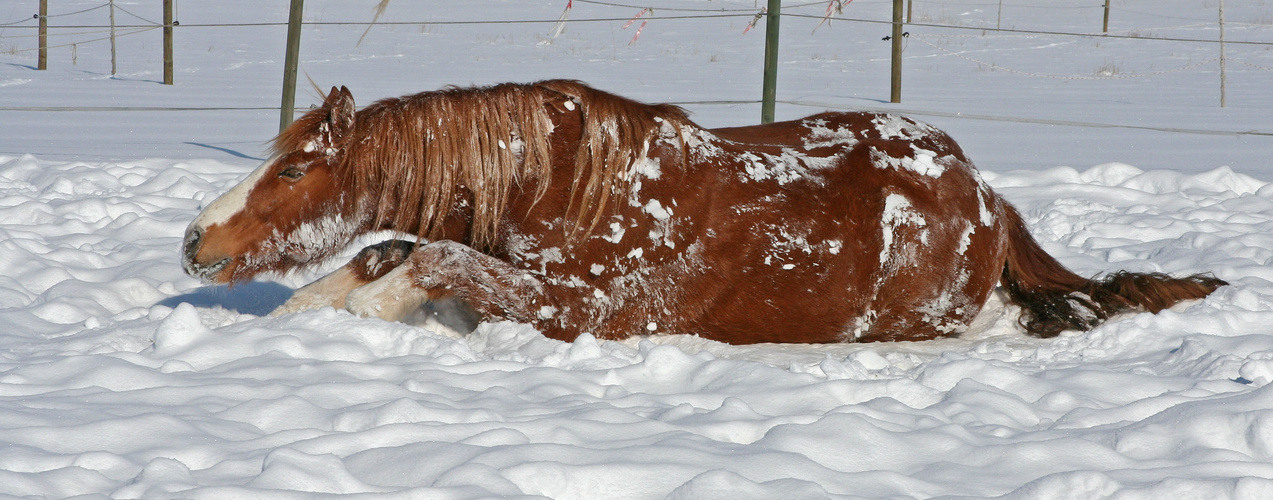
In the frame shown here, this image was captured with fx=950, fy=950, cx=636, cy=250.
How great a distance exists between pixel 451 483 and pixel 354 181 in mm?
1438

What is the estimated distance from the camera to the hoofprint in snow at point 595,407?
5.54 ft

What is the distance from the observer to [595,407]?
2.12 meters

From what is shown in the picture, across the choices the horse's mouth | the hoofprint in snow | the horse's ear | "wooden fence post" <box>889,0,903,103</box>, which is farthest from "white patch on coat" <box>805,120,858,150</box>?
"wooden fence post" <box>889,0,903,103</box>

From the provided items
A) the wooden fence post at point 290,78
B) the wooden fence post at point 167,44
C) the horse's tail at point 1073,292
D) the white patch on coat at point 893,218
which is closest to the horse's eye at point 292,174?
the white patch on coat at point 893,218

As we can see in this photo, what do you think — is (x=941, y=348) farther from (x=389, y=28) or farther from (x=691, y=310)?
(x=389, y=28)

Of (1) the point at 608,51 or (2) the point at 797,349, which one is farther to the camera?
(1) the point at 608,51

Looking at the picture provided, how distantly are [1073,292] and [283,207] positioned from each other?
2.56m

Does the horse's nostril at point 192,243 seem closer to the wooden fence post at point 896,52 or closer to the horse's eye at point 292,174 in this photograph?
the horse's eye at point 292,174

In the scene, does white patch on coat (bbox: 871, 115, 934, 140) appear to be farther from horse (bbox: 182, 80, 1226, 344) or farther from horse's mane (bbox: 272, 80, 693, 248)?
horse's mane (bbox: 272, 80, 693, 248)

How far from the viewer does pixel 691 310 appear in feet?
9.57

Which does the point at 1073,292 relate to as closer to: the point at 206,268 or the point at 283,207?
the point at 283,207

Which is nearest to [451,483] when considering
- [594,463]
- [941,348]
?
[594,463]

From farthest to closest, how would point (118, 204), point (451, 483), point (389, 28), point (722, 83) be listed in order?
point (389, 28) → point (722, 83) → point (118, 204) → point (451, 483)

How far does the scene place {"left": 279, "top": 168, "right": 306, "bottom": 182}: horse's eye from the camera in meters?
2.81
